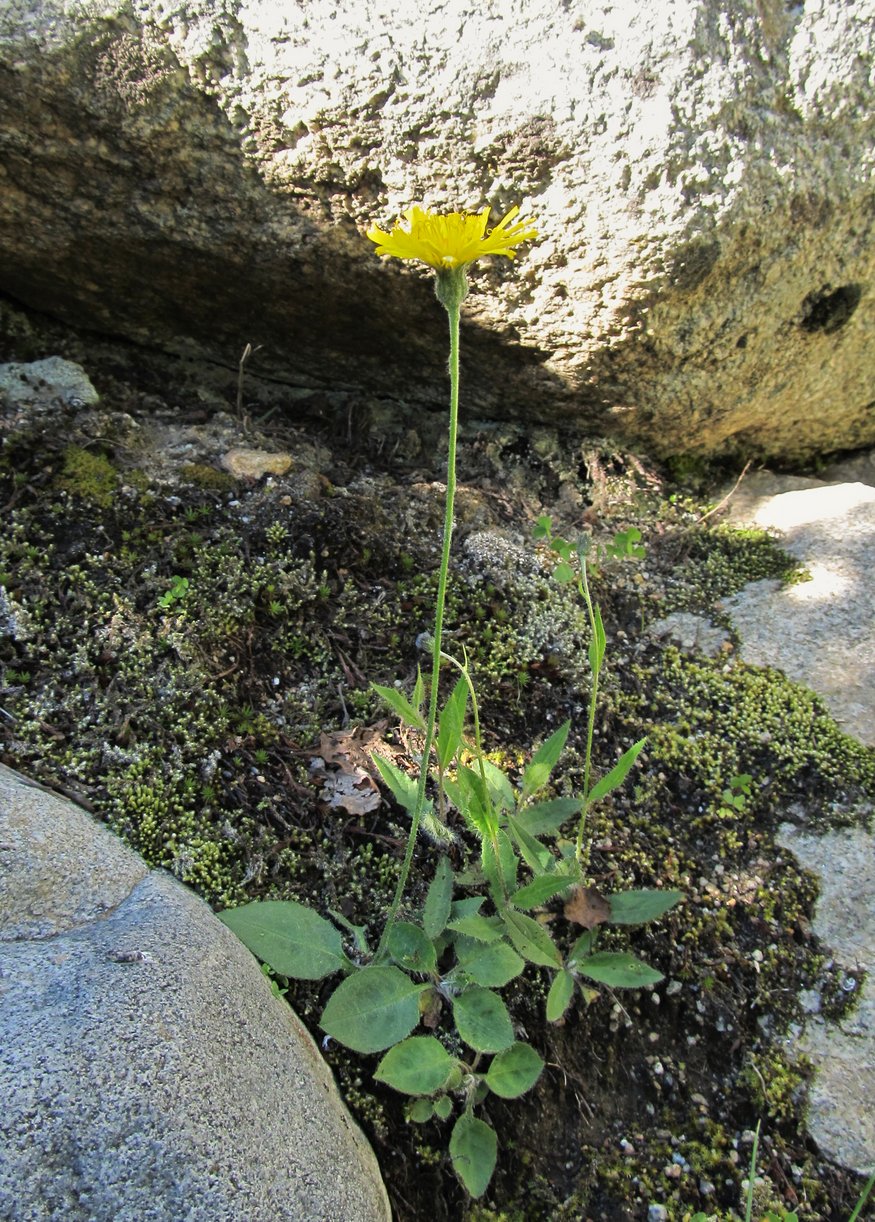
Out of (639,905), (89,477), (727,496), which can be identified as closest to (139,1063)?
(639,905)

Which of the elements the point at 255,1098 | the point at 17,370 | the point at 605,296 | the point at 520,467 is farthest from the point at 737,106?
the point at 255,1098

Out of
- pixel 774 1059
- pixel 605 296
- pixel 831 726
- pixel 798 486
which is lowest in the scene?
pixel 774 1059

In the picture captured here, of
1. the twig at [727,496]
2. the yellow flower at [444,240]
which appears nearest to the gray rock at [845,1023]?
the twig at [727,496]

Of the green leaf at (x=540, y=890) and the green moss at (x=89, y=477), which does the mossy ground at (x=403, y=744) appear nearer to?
the green moss at (x=89, y=477)

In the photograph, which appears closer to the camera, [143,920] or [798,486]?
[143,920]

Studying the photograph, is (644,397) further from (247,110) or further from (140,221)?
(140,221)

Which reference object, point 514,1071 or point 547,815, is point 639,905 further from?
point 514,1071
